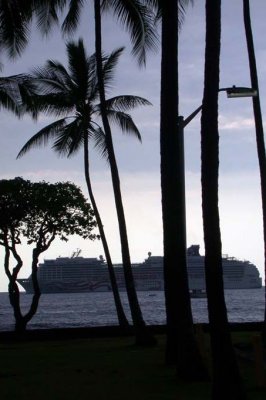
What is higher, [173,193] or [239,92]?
[239,92]

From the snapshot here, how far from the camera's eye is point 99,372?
15.8 meters

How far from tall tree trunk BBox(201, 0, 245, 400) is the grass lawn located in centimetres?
147

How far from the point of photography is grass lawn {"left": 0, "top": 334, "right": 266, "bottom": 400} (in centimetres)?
1234

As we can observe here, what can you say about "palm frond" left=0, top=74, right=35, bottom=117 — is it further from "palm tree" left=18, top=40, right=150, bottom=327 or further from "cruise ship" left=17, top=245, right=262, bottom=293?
"cruise ship" left=17, top=245, right=262, bottom=293

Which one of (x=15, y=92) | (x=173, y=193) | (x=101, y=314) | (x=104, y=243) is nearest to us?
(x=173, y=193)

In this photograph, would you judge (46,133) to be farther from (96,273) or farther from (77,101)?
(96,273)

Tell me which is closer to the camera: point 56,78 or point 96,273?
point 56,78

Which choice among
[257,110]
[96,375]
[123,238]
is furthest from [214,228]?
[123,238]

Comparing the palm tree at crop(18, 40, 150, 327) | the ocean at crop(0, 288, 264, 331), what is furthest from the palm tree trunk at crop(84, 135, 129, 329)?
the ocean at crop(0, 288, 264, 331)

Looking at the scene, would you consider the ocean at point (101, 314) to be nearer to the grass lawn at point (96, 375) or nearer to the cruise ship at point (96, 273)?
the cruise ship at point (96, 273)

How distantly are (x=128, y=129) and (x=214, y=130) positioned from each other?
1999 cm

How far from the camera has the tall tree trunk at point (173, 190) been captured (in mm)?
14219

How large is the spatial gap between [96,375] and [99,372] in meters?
0.59

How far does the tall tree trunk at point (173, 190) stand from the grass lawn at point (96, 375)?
921 millimetres
